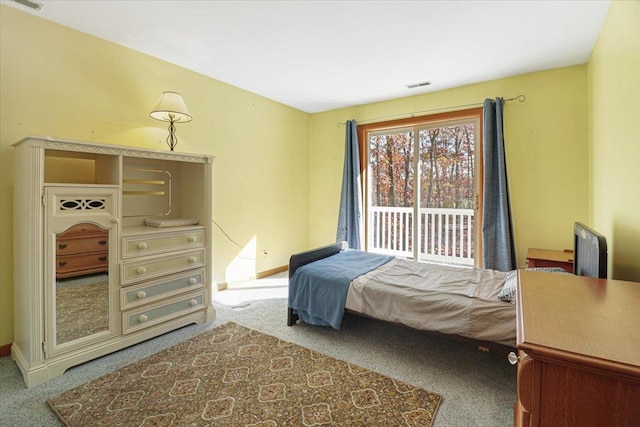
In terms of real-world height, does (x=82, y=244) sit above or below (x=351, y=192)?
below

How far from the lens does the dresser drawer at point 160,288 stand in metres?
2.29

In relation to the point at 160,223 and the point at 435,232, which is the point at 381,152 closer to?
the point at 435,232

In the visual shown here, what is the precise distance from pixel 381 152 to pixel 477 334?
3.14m

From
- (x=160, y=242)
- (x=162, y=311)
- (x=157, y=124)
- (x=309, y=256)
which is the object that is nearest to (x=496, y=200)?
(x=309, y=256)

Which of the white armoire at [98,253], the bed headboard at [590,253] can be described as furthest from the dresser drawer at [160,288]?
the bed headboard at [590,253]

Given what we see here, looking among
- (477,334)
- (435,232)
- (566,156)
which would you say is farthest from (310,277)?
(566,156)

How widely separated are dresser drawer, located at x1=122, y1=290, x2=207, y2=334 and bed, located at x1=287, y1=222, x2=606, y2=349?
2.85 ft

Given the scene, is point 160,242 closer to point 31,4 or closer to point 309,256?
point 309,256

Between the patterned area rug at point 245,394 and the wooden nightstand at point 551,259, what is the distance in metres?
1.86

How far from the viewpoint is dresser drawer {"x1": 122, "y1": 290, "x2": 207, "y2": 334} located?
231cm

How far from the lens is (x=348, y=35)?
2.52 m

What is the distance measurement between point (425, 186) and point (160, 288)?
3371 millimetres

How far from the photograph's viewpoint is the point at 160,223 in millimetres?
2607

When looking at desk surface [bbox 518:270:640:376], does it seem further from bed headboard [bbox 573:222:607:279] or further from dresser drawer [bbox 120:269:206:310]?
dresser drawer [bbox 120:269:206:310]
